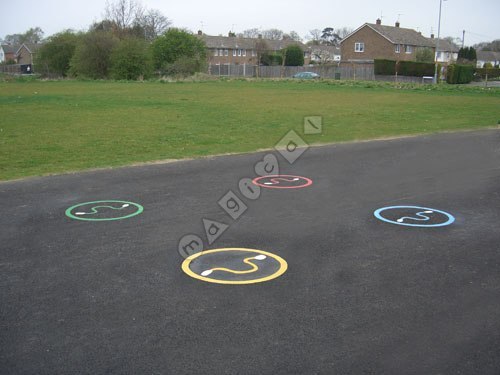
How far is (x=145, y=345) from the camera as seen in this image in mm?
4254

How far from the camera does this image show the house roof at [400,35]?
77.6 meters

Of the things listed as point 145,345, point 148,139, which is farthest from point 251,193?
point 148,139

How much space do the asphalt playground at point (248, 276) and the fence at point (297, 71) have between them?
53501mm

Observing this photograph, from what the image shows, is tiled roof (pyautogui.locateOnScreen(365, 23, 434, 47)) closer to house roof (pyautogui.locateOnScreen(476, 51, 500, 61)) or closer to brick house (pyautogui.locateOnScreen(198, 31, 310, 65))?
brick house (pyautogui.locateOnScreen(198, 31, 310, 65))

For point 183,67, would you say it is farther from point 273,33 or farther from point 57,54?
point 273,33

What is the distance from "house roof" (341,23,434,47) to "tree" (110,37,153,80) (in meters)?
36.8

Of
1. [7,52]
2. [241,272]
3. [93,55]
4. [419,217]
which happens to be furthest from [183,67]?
[7,52]

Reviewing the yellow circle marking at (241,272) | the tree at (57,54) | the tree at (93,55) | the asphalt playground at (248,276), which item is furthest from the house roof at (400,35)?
the yellow circle marking at (241,272)

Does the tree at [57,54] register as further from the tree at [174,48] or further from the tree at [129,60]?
the tree at [174,48]

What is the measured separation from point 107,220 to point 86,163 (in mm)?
4793

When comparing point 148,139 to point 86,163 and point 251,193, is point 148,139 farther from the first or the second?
point 251,193

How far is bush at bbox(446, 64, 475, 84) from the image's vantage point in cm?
5438

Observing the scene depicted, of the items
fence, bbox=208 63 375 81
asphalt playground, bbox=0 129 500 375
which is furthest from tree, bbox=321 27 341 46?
asphalt playground, bbox=0 129 500 375

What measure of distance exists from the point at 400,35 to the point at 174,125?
69966 mm
